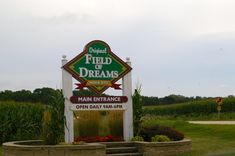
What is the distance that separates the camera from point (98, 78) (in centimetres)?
1942

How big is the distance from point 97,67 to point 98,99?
1.27m

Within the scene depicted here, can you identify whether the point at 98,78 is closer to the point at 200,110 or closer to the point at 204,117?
the point at 204,117

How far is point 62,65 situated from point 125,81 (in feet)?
8.63

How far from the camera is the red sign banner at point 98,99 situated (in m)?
18.7

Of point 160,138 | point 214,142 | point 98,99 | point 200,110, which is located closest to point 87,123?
point 98,99

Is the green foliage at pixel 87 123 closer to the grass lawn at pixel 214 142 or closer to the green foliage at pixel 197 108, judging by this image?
the grass lawn at pixel 214 142

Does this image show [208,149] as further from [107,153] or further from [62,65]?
[62,65]

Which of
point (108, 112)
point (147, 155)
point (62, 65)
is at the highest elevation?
point (62, 65)

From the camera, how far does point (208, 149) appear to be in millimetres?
19031

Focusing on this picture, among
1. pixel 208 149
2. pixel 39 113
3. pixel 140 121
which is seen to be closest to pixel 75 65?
pixel 140 121

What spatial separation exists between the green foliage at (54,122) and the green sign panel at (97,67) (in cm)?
157

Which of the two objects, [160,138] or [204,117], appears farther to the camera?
[204,117]

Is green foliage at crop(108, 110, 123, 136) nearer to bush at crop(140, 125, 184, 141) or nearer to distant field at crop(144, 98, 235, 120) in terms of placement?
bush at crop(140, 125, 184, 141)

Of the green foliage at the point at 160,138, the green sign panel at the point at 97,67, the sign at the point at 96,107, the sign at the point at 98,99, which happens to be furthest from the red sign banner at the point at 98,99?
the green foliage at the point at 160,138
